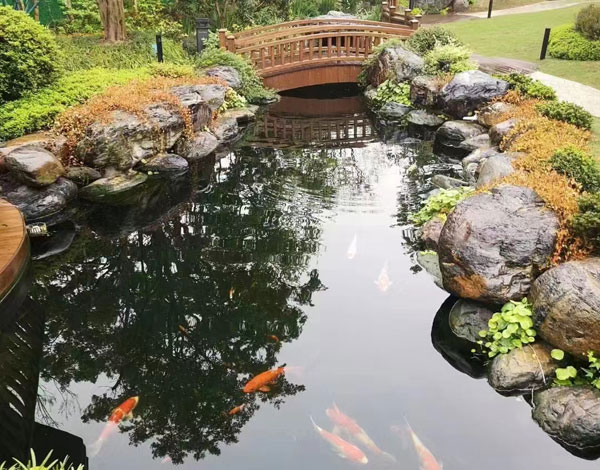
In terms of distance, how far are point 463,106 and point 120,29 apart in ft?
32.4

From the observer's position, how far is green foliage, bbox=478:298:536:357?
580 cm

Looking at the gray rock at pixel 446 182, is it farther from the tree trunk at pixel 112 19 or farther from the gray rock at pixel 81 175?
the tree trunk at pixel 112 19

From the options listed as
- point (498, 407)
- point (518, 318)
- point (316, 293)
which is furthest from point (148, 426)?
point (518, 318)

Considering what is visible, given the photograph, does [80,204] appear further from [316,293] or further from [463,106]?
[463,106]

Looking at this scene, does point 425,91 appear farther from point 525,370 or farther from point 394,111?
point 525,370

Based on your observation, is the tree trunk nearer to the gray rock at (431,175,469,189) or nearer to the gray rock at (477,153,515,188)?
the gray rock at (431,175,469,189)

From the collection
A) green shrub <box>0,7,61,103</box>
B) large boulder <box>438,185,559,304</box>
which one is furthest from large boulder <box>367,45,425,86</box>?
large boulder <box>438,185,559,304</box>

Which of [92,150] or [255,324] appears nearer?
[255,324]

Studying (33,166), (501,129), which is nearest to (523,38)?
(501,129)

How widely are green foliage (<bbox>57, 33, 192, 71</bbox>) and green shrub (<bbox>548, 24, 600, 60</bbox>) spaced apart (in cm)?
Answer: 1068

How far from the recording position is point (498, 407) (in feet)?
17.9

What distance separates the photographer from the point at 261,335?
658 cm

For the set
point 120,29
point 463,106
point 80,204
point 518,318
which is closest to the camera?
point 518,318

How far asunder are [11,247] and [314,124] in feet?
30.1
